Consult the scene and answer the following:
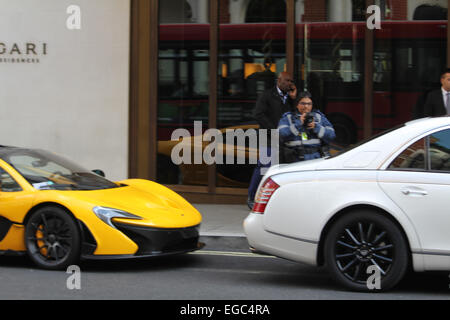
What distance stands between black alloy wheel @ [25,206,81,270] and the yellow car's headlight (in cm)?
25

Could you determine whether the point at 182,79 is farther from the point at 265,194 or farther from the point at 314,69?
the point at 265,194

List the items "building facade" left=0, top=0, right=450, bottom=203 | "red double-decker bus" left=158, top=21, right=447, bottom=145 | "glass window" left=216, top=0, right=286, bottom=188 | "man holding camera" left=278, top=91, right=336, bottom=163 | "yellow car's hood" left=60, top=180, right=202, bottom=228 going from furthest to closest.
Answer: "glass window" left=216, top=0, right=286, bottom=188
"building facade" left=0, top=0, right=450, bottom=203
"red double-decker bus" left=158, top=21, right=447, bottom=145
"man holding camera" left=278, top=91, right=336, bottom=163
"yellow car's hood" left=60, top=180, right=202, bottom=228

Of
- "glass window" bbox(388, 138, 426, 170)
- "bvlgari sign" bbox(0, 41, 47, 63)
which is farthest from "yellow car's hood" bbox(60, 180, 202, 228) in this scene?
"bvlgari sign" bbox(0, 41, 47, 63)

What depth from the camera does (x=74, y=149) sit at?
13.7 m

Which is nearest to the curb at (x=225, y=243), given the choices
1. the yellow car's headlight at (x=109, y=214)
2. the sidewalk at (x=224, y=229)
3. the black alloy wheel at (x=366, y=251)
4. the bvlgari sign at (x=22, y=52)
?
the sidewalk at (x=224, y=229)

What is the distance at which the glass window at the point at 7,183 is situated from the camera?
799 cm

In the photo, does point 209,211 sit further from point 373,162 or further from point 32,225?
point 373,162

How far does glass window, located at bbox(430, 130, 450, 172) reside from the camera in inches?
261

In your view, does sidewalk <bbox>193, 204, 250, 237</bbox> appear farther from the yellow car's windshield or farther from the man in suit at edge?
the yellow car's windshield

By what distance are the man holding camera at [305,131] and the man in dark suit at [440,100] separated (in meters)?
2.45

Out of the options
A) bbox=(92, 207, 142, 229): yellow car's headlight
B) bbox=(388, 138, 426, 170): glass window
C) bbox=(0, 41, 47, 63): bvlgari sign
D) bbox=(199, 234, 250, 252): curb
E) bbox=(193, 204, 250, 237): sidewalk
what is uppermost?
bbox=(0, 41, 47, 63): bvlgari sign

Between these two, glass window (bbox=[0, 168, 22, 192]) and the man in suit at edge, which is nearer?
glass window (bbox=[0, 168, 22, 192])
